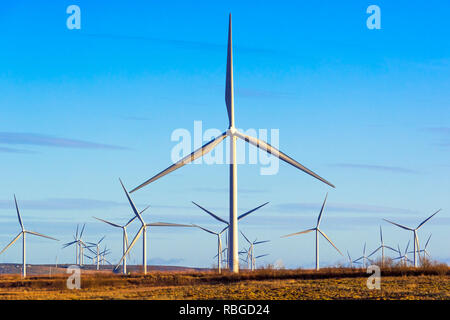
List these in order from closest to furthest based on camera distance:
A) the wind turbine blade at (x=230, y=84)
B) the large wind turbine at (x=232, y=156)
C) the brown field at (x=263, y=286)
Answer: the brown field at (x=263, y=286) < the large wind turbine at (x=232, y=156) < the wind turbine blade at (x=230, y=84)

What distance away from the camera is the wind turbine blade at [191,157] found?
216 feet

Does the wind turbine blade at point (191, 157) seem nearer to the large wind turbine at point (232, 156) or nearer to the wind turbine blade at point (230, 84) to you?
the large wind turbine at point (232, 156)

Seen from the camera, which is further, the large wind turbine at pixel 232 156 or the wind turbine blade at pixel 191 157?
the large wind turbine at pixel 232 156

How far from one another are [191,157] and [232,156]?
4044mm

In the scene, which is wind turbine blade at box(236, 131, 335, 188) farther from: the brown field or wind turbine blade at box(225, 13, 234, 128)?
the brown field

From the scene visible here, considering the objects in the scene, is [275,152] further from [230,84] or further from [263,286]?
[263,286]

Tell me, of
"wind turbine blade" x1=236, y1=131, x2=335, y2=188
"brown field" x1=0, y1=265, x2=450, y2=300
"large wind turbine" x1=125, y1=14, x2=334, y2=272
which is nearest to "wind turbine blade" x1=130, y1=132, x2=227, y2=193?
"large wind turbine" x1=125, y1=14, x2=334, y2=272

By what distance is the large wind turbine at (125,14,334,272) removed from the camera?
66.6 metres

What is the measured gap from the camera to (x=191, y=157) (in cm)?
6806

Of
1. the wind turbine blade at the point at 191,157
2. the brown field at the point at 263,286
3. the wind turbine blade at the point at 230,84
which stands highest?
the wind turbine blade at the point at 230,84

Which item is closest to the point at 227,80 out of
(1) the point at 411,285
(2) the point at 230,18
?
(2) the point at 230,18

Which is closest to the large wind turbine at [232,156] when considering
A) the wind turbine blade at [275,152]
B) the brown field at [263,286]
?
the wind turbine blade at [275,152]
